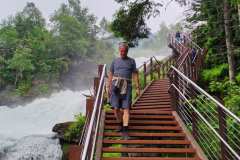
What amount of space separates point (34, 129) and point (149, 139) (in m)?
21.6

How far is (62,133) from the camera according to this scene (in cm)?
1903

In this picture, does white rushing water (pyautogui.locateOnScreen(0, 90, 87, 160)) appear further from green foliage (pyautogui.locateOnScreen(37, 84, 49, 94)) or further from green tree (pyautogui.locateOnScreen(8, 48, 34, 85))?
green tree (pyautogui.locateOnScreen(8, 48, 34, 85))

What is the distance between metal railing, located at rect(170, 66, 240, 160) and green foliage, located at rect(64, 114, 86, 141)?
7.85 metres

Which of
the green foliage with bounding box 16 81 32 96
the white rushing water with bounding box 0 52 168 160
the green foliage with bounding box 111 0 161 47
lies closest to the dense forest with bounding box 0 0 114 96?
the green foliage with bounding box 16 81 32 96

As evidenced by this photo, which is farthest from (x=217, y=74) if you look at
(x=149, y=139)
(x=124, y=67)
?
(x=124, y=67)

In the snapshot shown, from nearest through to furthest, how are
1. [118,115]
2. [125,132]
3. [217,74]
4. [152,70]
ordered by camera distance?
[125,132] < [118,115] < [217,74] < [152,70]

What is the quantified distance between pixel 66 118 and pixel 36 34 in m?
27.8

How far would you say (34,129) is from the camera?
28.3m

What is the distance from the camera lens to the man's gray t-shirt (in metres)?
7.62

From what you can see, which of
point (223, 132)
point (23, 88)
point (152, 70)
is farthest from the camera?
point (23, 88)

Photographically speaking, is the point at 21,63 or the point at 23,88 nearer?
the point at 23,88

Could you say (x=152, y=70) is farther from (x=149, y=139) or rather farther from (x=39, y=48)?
(x=39, y=48)

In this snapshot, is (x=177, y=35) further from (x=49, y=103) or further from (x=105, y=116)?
(x=49, y=103)

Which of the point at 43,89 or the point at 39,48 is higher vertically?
the point at 39,48
